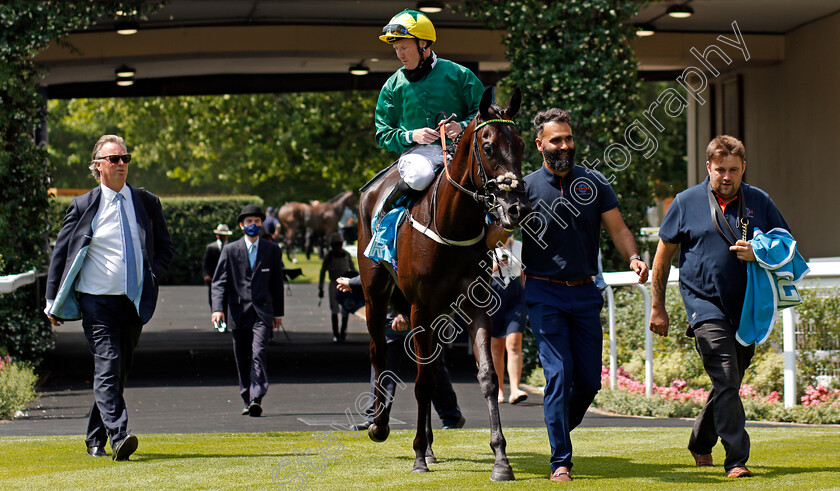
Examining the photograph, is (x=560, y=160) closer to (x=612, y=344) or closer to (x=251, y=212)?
(x=612, y=344)

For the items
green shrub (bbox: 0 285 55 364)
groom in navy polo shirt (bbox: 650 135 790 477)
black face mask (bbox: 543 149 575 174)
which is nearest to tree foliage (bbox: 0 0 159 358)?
green shrub (bbox: 0 285 55 364)

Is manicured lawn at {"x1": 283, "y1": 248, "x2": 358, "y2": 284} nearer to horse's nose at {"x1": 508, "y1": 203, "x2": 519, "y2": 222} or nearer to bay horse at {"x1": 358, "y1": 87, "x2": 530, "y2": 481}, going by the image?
bay horse at {"x1": 358, "y1": 87, "x2": 530, "y2": 481}

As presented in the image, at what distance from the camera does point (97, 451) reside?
7.38 meters

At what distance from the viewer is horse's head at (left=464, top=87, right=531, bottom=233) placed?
5594mm

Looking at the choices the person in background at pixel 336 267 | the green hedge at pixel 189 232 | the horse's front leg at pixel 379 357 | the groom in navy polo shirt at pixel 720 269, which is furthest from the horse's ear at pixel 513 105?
the green hedge at pixel 189 232

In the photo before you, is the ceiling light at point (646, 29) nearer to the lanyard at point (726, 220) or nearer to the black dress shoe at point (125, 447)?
the lanyard at point (726, 220)

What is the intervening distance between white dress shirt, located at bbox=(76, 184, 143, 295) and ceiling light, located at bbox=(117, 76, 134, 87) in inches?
475

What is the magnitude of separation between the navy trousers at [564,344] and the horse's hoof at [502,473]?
24cm

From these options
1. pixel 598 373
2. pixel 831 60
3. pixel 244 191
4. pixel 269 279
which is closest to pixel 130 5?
pixel 269 279

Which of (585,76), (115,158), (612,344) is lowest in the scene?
(612,344)

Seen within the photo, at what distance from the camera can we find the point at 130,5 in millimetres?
12906

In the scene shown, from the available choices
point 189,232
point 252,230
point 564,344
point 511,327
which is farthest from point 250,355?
point 189,232

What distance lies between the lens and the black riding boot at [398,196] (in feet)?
22.2

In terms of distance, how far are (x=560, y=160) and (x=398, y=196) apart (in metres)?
1.22
